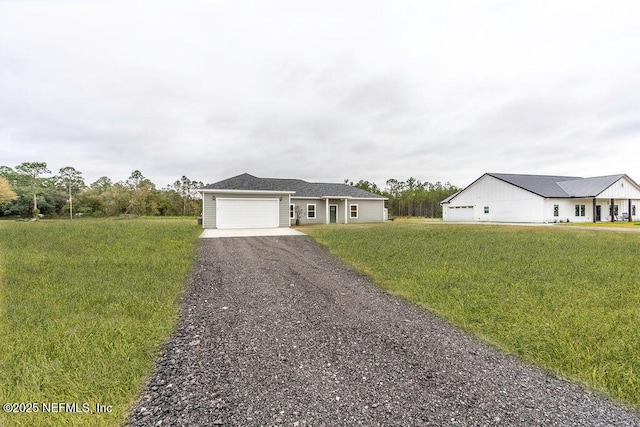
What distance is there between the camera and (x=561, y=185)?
29.1m

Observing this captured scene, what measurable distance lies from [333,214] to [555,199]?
20584 mm

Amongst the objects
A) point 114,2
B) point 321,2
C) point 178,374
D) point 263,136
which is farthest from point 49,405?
point 263,136

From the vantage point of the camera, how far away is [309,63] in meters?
13.4

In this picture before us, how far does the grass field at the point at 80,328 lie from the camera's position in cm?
215

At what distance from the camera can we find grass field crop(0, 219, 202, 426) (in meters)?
2.15

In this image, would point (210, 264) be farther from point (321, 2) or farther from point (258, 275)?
point (321, 2)

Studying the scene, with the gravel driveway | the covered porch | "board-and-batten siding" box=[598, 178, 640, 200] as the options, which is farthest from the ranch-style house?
the covered porch

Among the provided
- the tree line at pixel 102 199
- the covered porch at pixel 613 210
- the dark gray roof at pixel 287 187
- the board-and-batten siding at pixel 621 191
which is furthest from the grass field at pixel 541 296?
the tree line at pixel 102 199

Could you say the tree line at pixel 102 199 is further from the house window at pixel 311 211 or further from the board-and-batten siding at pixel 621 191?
the house window at pixel 311 211

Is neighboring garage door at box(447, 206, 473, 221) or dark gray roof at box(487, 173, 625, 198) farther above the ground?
dark gray roof at box(487, 173, 625, 198)

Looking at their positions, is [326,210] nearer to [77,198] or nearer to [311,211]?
[311,211]

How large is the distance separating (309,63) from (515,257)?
11.9m

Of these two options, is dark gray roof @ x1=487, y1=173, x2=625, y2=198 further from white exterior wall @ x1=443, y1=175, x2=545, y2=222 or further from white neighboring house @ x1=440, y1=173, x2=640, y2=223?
white exterior wall @ x1=443, y1=175, x2=545, y2=222

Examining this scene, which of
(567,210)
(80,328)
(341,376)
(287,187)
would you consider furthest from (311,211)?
(567,210)
